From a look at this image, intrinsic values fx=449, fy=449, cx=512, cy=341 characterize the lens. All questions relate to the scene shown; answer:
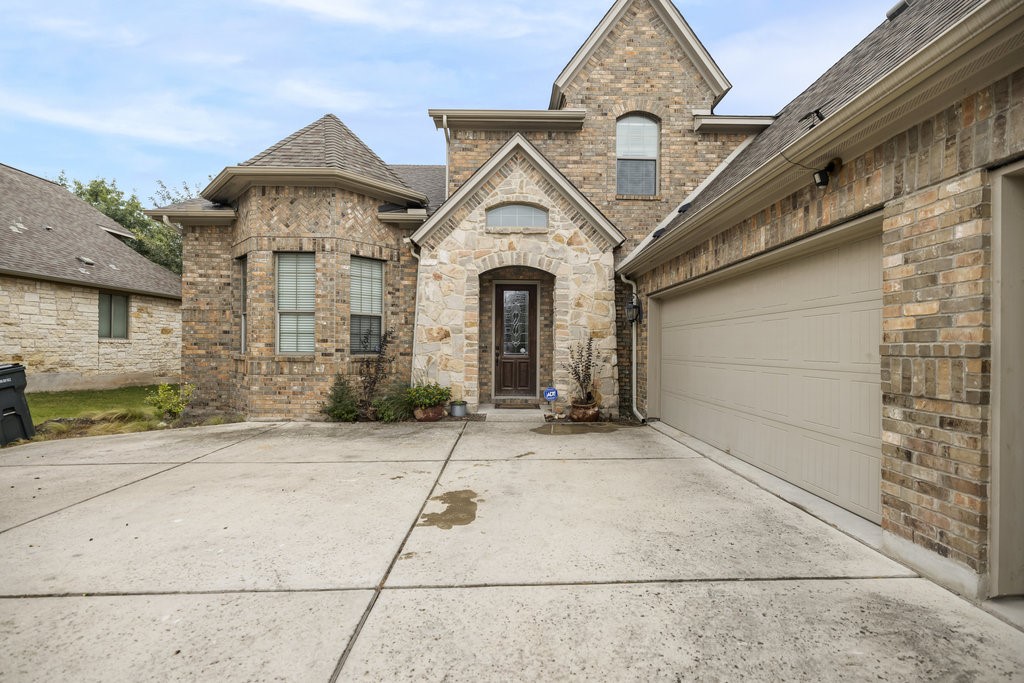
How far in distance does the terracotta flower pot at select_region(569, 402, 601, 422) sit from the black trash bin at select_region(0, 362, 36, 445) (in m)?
8.51

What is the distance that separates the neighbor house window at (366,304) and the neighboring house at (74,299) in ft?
30.8

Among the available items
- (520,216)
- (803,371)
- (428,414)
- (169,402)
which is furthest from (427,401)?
(803,371)

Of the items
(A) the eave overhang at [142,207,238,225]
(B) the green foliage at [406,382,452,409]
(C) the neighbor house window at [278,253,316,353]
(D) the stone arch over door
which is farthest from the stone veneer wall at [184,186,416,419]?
(D) the stone arch over door

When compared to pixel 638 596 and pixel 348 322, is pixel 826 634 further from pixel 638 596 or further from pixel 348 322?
pixel 348 322

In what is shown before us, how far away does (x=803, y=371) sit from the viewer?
430 centimetres

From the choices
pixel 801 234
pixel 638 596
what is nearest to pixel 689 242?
pixel 801 234

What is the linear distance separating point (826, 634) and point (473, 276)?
749 cm

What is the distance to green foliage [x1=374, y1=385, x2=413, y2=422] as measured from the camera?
27.6ft

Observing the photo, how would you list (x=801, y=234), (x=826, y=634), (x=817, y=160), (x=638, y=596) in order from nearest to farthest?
1. (x=826, y=634)
2. (x=638, y=596)
3. (x=817, y=160)
4. (x=801, y=234)

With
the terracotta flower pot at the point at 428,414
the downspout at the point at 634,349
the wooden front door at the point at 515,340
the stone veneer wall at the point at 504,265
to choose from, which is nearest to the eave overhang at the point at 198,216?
the stone veneer wall at the point at 504,265

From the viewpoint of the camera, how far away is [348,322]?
8.95m

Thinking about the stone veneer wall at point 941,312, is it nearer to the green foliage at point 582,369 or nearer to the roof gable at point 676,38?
the green foliage at point 582,369

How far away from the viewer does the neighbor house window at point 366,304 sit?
9.16m

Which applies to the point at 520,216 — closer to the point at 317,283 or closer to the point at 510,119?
the point at 510,119
